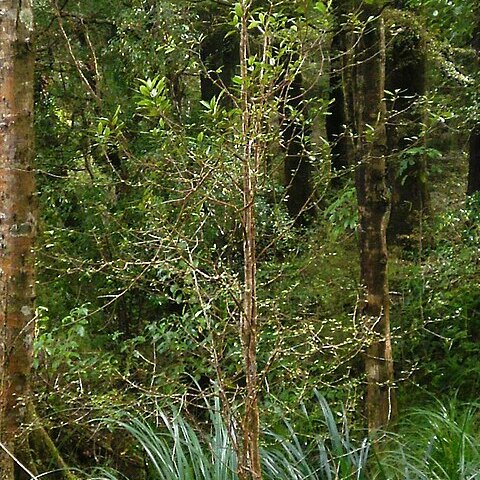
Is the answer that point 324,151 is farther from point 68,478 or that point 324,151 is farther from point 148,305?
point 148,305

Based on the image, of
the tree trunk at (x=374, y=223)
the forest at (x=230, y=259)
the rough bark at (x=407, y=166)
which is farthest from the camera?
the rough bark at (x=407, y=166)

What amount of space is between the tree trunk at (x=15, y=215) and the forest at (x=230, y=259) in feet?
Answer: 0.04

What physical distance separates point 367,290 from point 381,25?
1.68 meters

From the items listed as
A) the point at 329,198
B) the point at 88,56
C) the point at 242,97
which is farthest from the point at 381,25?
the point at 329,198

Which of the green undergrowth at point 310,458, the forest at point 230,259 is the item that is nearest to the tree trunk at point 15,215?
the forest at point 230,259

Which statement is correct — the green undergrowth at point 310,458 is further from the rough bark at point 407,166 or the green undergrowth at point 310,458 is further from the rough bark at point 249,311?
the rough bark at point 407,166

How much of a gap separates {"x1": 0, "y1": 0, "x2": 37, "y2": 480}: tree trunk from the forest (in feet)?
0.04

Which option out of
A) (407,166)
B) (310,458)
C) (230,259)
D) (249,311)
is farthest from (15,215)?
(407,166)

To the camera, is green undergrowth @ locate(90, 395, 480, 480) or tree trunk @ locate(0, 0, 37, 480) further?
tree trunk @ locate(0, 0, 37, 480)

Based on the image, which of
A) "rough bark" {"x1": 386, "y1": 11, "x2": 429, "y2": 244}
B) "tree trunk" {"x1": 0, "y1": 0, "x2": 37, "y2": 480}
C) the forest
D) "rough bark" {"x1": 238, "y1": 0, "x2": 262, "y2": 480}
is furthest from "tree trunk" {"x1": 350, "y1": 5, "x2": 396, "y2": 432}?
"rough bark" {"x1": 386, "y1": 11, "x2": 429, "y2": 244}

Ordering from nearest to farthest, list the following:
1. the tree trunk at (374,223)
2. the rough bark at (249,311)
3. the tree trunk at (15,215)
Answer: the rough bark at (249,311)
the tree trunk at (15,215)
the tree trunk at (374,223)

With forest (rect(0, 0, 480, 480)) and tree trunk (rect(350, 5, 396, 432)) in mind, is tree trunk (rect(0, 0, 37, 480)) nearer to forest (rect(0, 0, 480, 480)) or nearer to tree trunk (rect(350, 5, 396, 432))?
forest (rect(0, 0, 480, 480))

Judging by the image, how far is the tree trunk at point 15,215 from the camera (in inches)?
156

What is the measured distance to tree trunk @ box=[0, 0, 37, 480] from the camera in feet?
13.0
